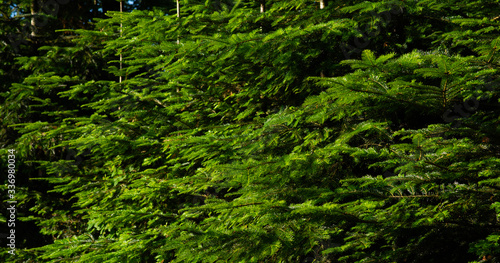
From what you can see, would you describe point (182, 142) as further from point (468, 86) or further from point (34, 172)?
point (34, 172)

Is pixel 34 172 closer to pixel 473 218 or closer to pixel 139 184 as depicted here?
pixel 139 184

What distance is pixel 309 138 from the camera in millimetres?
3279

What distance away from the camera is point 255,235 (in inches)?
101

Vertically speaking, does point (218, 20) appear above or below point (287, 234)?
above

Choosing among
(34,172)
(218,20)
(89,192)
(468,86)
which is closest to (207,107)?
(218,20)

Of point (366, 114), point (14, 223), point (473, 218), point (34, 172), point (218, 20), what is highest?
point (218, 20)

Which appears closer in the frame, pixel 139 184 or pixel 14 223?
pixel 139 184

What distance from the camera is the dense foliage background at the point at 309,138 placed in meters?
2.38

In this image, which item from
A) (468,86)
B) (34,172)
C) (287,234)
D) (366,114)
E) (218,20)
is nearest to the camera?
(468,86)

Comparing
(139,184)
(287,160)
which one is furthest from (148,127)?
(287,160)

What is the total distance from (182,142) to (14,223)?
194 inches

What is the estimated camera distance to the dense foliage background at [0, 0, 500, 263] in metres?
2.38

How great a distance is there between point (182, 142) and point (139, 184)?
1367 millimetres

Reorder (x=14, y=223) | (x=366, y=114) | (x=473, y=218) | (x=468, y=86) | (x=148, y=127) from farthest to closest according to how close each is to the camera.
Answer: (x=14, y=223) → (x=148, y=127) → (x=366, y=114) → (x=473, y=218) → (x=468, y=86)
